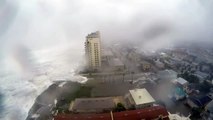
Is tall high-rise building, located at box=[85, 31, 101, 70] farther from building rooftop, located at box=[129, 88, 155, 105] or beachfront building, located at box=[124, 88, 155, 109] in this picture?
building rooftop, located at box=[129, 88, 155, 105]

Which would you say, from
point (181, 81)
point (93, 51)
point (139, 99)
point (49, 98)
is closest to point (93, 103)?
point (139, 99)

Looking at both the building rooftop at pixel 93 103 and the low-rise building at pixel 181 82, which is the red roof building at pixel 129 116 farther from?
the low-rise building at pixel 181 82

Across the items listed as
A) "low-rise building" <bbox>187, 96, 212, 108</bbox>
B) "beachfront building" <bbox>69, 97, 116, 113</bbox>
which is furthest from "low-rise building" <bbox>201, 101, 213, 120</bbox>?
"beachfront building" <bbox>69, 97, 116, 113</bbox>

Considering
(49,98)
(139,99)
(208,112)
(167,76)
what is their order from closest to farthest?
(208,112)
(139,99)
(49,98)
(167,76)

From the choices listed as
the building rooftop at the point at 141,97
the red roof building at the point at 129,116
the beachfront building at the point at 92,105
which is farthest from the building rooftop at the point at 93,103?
the building rooftop at the point at 141,97

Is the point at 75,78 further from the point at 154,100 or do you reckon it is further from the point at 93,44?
the point at 154,100

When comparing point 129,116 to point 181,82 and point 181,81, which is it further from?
point 181,81
